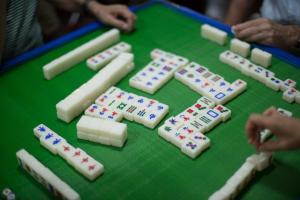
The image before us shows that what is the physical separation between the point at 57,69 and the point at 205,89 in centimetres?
73

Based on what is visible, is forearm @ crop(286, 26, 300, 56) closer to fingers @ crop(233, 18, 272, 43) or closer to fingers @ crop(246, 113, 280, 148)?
fingers @ crop(233, 18, 272, 43)

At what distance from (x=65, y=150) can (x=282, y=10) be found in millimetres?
1465

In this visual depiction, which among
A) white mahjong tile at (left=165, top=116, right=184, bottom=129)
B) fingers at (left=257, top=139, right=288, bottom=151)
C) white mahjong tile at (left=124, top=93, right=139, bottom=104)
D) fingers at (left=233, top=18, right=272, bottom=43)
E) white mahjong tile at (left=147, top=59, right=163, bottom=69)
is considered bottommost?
white mahjong tile at (left=124, top=93, right=139, bottom=104)

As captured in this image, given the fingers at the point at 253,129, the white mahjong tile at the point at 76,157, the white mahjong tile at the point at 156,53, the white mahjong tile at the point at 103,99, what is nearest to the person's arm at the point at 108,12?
the white mahjong tile at the point at 156,53

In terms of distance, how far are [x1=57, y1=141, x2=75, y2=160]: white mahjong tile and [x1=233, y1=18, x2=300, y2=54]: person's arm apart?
42.4 inches

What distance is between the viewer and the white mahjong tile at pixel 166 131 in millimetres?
1510

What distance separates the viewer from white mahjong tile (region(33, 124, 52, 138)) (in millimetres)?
1541

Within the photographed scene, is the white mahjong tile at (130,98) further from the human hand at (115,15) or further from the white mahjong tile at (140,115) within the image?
the human hand at (115,15)

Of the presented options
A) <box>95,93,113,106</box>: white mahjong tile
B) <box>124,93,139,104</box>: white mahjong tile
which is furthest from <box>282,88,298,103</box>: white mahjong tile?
<box>95,93,113,106</box>: white mahjong tile

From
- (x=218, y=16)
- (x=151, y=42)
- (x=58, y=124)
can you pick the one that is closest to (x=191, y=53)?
(x=151, y=42)

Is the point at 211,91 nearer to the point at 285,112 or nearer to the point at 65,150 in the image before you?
the point at 285,112

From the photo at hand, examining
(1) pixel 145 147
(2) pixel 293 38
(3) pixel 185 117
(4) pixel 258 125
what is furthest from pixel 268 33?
(1) pixel 145 147

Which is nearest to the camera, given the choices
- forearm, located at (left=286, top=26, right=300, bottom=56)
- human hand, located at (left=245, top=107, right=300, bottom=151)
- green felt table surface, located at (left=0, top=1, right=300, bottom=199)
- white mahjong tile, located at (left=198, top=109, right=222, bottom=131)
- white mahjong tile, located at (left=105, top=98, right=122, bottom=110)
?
human hand, located at (left=245, top=107, right=300, bottom=151)

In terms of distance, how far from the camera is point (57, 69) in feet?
6.17
